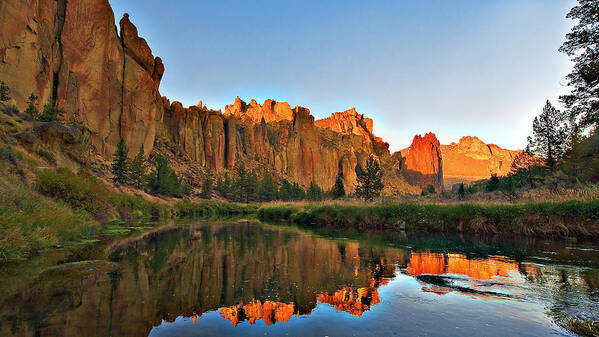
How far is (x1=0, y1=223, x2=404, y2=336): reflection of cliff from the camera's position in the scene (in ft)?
14.8

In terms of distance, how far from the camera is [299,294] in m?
6.15

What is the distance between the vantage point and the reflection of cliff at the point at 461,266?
26.0ft

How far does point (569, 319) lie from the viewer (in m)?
4.44

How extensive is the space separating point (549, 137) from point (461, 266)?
40.4 m

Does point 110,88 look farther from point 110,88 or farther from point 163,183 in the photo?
point 163,183

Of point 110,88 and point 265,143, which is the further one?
point 265,143

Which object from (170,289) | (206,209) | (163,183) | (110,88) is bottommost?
(170,289)

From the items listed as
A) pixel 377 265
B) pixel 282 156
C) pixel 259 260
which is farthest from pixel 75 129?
pixel 282 156

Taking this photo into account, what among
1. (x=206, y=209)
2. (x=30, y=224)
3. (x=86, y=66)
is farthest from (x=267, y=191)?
(x=30, y=224)

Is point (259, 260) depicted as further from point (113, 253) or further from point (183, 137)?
point (183, 137)

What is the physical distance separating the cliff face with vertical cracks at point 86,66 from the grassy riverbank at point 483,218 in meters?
47.0

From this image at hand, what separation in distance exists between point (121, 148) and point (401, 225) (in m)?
51.0

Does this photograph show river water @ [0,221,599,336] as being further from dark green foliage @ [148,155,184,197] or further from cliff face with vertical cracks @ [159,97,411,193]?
cliff face with vertical cracks @ [159,97,411,193]

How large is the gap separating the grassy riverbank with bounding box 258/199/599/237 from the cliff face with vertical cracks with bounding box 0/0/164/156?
47.0 metres
